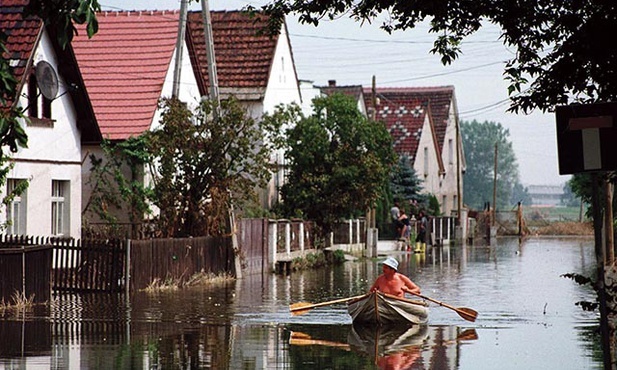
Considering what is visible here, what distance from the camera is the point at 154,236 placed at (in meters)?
35.5

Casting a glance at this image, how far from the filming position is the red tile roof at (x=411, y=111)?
7862 centimetres

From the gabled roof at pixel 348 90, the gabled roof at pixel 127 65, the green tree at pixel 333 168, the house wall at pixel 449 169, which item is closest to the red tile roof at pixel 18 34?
the gabled roof at pixel 127 65

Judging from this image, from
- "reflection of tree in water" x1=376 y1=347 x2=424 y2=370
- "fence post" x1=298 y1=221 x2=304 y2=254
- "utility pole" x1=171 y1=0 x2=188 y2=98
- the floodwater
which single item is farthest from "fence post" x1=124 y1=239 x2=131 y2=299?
"fence post" x1=298 y1=221 x2=304 y2=254

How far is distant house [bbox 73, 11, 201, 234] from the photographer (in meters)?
38.7

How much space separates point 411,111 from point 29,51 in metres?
52.0

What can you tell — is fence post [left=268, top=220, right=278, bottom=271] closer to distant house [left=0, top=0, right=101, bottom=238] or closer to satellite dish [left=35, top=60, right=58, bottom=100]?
distant house [left=0, top=0, right=101, bottom=238]

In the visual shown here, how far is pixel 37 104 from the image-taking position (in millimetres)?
32188

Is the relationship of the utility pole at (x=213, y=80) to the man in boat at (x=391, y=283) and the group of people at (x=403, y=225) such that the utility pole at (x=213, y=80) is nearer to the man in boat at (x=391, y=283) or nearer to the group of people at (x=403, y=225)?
the man in boat at (x=391, y=283)

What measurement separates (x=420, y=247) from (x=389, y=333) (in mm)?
37559

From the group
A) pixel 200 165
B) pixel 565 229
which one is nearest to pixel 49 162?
pixel 200 165

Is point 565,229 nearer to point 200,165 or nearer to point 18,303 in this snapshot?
point 200,165

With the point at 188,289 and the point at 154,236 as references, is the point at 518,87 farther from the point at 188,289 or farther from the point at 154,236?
the point at 154,236

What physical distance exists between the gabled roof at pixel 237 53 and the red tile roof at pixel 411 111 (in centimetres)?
2694

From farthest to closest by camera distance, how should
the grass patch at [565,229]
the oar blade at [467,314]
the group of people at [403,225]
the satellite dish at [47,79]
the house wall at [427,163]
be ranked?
the grass patch at [565,229]
the house wall at [427,163]
the group of people at [403,225]
the satellite dish at [47,79]
the oar blade at [467,314]
